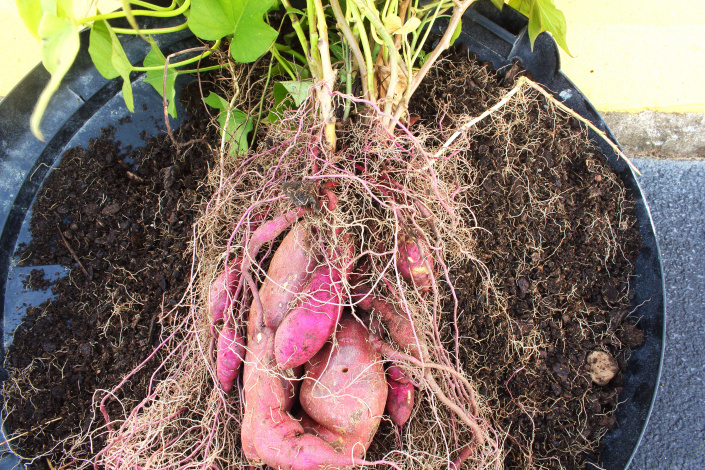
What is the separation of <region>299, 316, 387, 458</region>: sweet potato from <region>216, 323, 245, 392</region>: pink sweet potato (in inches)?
5.6

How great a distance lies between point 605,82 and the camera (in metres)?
1.35

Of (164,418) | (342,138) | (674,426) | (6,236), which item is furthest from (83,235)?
(674,426)

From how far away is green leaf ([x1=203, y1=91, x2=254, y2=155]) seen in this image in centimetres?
96

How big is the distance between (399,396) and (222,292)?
42 cm

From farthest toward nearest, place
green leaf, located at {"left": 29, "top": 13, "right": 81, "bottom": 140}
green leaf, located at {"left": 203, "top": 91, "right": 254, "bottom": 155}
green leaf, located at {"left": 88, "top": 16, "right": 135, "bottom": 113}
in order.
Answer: green leaf, located at {"left": 203, "top": 91, "right": 254, "bottom": 155}, green leaf, located at {"left": 88, "top": 16, "right": 135, "bottom": 113}, green leaf, located at {"left": 29, "top": 13, "right": 81, "bottom": 140}

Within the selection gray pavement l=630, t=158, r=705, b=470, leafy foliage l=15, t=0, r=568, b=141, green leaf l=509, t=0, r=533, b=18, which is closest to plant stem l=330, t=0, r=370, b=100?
leafy foliage l=15, t=0, r=568, b=141

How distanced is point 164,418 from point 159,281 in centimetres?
31

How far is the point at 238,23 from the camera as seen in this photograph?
2.62 ft

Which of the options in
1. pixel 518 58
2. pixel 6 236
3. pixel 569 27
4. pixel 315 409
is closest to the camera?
pixel 315 409

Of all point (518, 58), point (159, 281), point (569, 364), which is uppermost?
point (518, 58)

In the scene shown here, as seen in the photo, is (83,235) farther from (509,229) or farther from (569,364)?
(569,364)

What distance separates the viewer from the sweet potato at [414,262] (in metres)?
0.82

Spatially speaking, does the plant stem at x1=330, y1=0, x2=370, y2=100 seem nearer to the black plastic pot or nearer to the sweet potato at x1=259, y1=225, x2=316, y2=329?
the sweet potato at x1=259, y1=225, x2=316, y2=329

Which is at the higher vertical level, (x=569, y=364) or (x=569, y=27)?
(x=569, y=27)
